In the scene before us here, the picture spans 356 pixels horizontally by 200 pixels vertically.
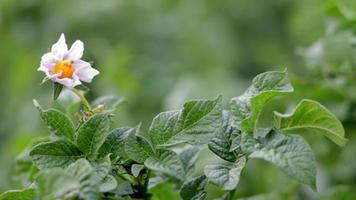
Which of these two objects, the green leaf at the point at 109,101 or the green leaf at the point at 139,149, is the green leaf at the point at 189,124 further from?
the green leaf at the point at 109,101

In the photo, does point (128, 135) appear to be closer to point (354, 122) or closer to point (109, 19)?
point (354, 122)

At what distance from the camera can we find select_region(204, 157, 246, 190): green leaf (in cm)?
71

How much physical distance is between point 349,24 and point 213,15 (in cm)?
137

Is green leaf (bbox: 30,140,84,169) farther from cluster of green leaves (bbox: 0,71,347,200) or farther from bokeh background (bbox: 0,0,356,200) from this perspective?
bokeh background (bbox: 0,0,356,200)

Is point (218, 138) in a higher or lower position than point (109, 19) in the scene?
lower

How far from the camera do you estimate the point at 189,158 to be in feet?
2.97

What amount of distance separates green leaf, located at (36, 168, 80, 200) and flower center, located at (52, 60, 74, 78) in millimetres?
178

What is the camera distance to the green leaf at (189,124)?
77cm

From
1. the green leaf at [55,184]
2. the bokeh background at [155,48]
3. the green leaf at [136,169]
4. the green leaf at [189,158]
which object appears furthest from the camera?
the bokeh background at [155,48]

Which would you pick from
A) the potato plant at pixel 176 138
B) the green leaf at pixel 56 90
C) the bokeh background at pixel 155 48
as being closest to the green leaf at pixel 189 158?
the potato plant at pixel 176 138

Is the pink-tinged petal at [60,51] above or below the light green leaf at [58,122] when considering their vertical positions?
above

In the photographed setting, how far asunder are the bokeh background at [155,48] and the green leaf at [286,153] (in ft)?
2.62

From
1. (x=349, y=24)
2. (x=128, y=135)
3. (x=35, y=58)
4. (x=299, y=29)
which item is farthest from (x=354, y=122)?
(x=35, y=58)

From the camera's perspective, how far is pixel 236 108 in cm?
78
